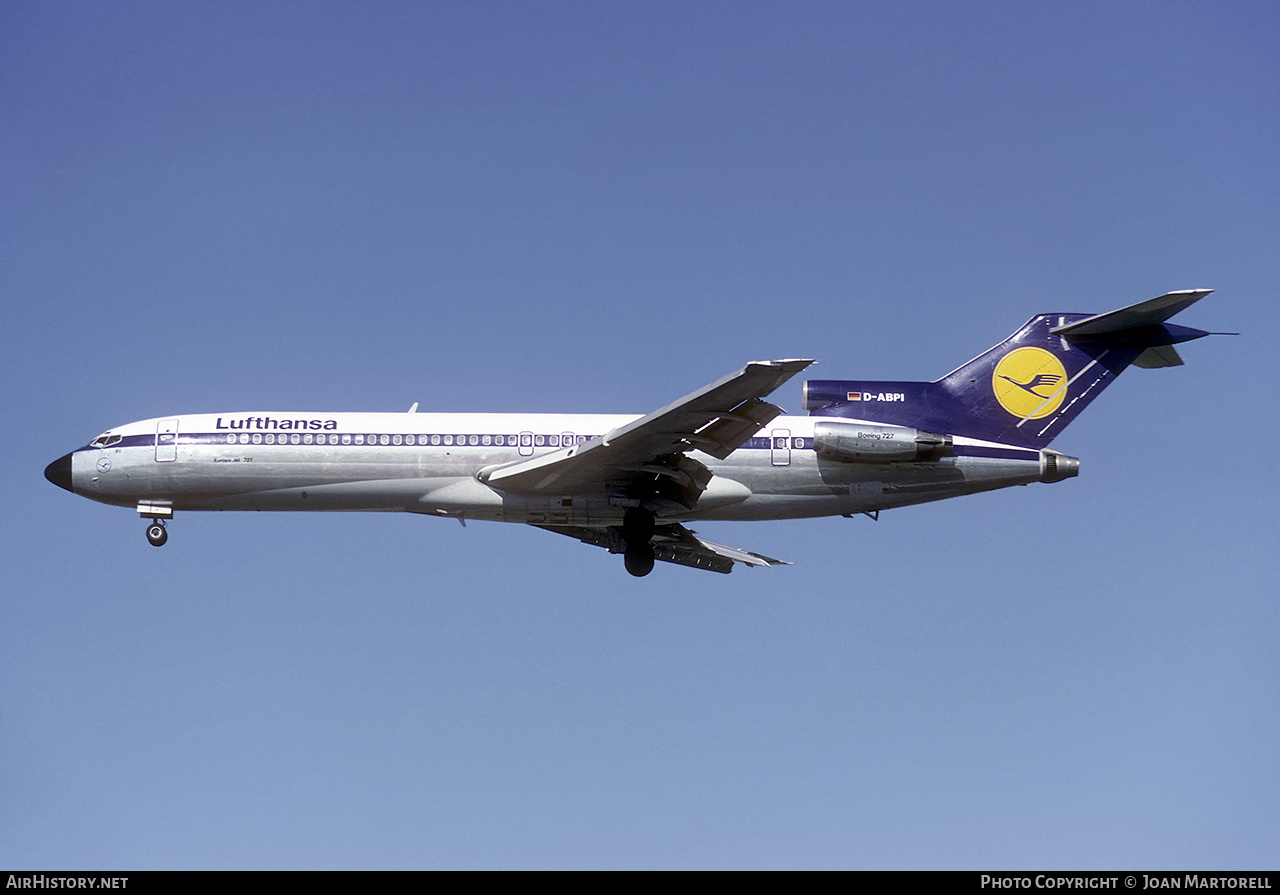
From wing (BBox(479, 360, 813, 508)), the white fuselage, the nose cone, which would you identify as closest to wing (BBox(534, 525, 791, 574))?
the white fuselage

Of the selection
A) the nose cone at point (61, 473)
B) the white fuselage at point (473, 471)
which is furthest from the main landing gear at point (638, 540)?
the nose cone at point (61, 473)

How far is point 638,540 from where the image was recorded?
3017cm

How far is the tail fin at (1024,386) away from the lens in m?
30.3

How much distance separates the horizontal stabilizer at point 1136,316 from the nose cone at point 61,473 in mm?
23547

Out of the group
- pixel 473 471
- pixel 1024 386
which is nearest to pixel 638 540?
pixel 473 471

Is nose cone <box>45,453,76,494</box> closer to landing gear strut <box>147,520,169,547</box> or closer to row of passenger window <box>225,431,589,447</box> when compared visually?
landing gear strut <box>147,520,169,547</box>

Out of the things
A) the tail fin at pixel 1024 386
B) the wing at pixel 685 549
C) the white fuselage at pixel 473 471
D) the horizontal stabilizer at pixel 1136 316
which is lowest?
the wing at pixel 685 549

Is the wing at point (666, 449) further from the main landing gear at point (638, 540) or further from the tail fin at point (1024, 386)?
the tail fin at point (1024, 386)

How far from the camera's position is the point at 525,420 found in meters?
30.4
